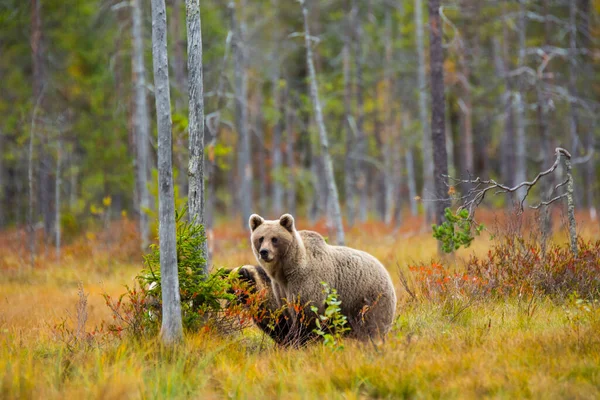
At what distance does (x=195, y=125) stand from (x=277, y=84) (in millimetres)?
18446

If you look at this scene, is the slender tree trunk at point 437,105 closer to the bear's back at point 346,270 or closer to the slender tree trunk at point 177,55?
the bear's back at point 346,270

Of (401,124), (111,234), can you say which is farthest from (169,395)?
(401,124)

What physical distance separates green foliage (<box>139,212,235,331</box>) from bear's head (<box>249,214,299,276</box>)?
62cm

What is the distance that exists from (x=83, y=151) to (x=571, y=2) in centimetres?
2322

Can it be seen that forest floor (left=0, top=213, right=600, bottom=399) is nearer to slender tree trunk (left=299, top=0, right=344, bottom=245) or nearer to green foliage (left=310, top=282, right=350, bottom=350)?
green foliage (left=310, top=282, right=350, bottom=350)

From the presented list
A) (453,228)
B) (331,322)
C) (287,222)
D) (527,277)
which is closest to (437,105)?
(453,228)

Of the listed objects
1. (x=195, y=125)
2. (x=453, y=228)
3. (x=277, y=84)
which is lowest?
(x=453, y=228)

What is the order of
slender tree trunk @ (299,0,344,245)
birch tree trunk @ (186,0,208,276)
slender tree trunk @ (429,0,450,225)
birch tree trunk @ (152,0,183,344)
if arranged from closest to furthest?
birch tree trunk @ (152,0,183,344), birch tree trunk @ (186,0,208,276), slender tree trunk @ (429,0,450,225), slender tree trunk @ (299,0,344,245)

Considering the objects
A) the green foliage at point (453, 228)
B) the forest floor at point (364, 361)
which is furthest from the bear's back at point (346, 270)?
the green foliage at point (453, 228)

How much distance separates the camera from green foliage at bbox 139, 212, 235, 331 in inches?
260

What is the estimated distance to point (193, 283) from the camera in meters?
6.70

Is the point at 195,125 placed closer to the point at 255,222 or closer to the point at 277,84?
the point at 255,222

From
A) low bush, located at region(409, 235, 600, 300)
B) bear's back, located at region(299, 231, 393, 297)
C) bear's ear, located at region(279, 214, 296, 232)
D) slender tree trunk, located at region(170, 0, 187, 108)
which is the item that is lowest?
low bush, located at region(409, 235, 600, 300)

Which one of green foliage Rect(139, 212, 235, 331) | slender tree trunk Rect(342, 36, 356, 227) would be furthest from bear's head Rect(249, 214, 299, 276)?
slender tree trunk Rect(342, 36, 356, 227)
